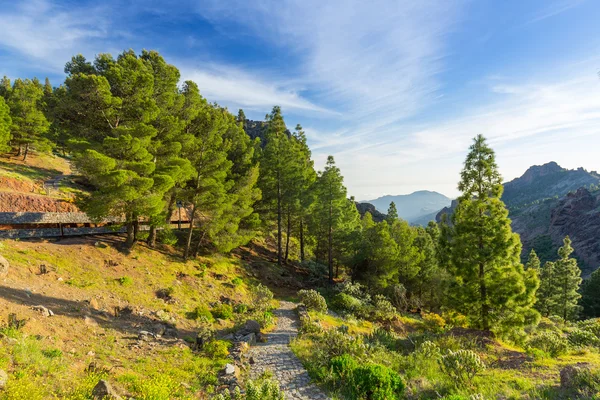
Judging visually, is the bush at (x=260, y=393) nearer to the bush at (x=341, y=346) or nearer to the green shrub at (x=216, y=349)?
the bush at (x=341, y=346)

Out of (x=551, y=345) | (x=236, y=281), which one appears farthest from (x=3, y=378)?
(x=551, y=345)

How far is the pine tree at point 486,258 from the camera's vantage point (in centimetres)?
1552

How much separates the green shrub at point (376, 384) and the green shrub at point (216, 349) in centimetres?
593

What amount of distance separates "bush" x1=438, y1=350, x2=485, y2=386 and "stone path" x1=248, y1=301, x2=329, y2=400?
4.69m

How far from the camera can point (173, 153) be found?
69.2 feet

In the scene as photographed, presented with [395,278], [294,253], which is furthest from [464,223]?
[294,253]

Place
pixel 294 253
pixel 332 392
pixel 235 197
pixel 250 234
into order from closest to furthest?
pixel 332 392, pixel 235 197, pixel 250 234, pixel 294 253

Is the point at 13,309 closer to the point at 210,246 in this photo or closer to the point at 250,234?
the point at 250,234

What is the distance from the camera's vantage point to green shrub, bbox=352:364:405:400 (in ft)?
28.5

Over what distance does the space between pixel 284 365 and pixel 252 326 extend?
4356 mm

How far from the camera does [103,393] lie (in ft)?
22.9

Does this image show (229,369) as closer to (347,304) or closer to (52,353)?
(52,353)

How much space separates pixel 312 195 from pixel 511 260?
1939 centimetres

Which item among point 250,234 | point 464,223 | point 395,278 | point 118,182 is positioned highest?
Answer: point 118,182
